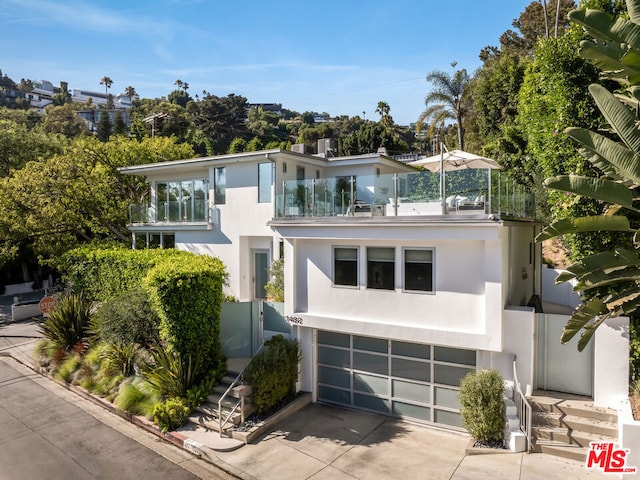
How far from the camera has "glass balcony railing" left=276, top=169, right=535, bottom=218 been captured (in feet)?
35.3

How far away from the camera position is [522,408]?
10203 millimetres

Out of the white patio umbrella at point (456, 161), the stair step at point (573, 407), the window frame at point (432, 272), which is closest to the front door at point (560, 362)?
the stair step at point (573, 407)

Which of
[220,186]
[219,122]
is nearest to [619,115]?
[220,186]

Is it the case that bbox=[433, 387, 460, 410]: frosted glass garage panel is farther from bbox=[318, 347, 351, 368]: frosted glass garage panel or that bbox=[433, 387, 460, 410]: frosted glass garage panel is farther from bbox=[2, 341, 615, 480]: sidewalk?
bbox=[318, 347, 351, 368]: frosted glass garage panel

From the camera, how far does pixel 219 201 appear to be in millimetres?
19812

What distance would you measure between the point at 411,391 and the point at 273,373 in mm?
4033

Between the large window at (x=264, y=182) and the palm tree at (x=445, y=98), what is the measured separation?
20.4 meters

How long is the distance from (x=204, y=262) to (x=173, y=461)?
20.2 feet

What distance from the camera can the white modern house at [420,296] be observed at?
10688mm

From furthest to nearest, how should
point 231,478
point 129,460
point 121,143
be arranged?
point 121,143 → point 129,460 → point 231,478

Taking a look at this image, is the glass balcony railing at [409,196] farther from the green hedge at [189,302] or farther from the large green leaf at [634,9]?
the large green leaf at [634,9]

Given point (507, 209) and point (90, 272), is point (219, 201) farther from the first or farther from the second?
point (507, 209)

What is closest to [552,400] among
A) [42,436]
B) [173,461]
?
[173,461]

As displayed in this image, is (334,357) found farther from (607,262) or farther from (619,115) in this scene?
(619,115)
